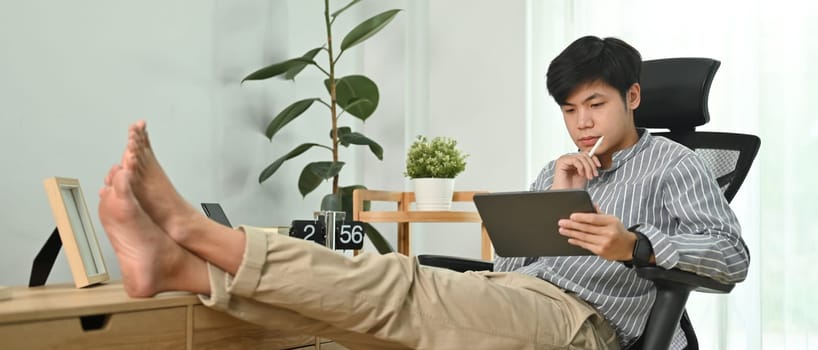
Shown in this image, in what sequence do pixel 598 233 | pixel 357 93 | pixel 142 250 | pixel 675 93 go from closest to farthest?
pixel 142 250 < pixel 598 233 < pixel 675 93 < pixel 357 93

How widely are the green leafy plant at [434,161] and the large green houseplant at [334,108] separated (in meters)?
0.25

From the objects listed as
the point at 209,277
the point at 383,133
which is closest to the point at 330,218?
the point at 209,277

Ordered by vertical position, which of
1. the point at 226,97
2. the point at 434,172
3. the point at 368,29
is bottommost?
the point at 434,172

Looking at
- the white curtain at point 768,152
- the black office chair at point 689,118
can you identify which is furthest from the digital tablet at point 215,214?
the white curtain at point 768,152

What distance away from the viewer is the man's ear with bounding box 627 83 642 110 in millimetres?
1760

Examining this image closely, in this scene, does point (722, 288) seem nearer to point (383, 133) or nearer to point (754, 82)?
point (754, 82)

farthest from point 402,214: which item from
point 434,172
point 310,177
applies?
point 310,177

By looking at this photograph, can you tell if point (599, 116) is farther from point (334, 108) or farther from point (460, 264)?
point (334, 108)

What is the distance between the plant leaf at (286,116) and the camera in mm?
2844

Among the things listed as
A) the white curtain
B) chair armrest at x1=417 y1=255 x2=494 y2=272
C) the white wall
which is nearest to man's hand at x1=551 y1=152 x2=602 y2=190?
chair armrest at x1=417 y1=255 x2=494 y2=272

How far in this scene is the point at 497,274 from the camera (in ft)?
5.32

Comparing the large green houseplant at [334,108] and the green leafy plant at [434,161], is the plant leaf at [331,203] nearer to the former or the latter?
the large green houseplant at [334,108]

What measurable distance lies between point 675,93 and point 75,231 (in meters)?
1.30

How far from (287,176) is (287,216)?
0.51ft
